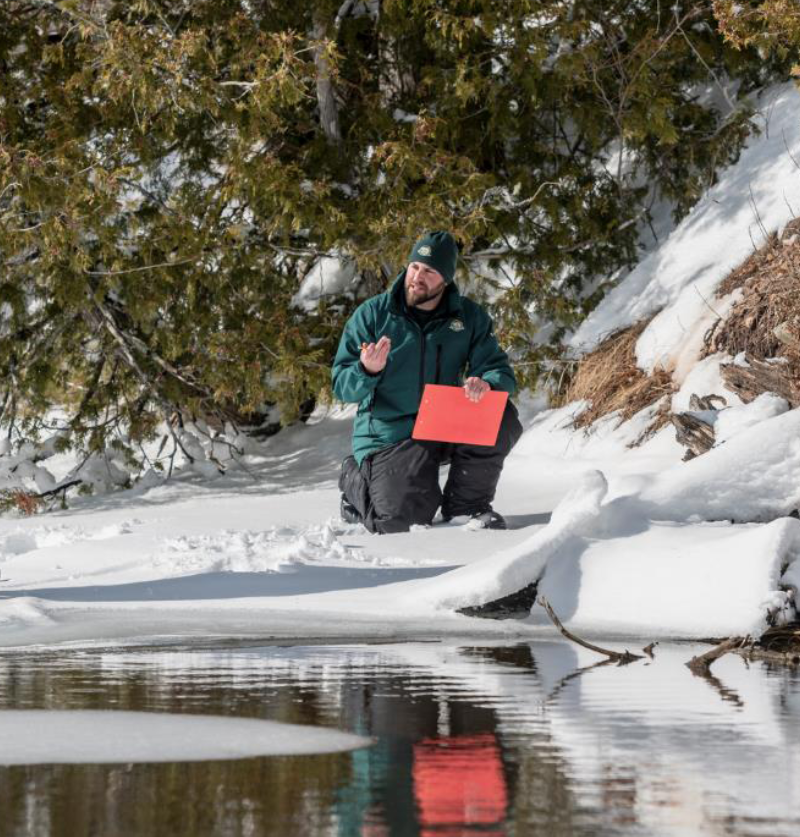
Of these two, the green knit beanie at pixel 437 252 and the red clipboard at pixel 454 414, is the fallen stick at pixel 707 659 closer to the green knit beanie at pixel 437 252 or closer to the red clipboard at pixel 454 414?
the red clipboard at pixel 454 414

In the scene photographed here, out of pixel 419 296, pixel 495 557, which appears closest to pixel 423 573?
pixel 495 557

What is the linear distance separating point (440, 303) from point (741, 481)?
211 centimetres

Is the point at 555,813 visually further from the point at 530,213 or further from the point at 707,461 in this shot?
the point at 530,213

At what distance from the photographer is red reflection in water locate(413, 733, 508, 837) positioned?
9.65 ft

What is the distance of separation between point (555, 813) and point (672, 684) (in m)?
1.85

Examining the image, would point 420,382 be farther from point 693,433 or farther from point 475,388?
point 693,433

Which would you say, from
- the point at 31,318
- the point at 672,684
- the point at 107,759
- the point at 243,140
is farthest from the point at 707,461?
the point at 31,318

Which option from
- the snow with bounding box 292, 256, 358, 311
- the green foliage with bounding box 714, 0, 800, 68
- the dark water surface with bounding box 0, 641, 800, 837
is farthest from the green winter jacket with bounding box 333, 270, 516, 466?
the snow with bounding box 292, 256, 358, 311

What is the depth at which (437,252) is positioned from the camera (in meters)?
8.84

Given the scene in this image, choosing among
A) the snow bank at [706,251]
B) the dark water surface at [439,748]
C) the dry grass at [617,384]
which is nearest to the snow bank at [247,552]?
the dark water surface at [439,748]

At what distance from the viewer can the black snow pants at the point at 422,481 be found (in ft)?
29.3

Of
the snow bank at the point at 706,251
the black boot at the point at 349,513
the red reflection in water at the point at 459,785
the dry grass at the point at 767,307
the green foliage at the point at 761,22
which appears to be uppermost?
the green foliage at the point at 761,22

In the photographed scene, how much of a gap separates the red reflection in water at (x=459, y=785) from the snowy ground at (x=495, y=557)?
6.93ft

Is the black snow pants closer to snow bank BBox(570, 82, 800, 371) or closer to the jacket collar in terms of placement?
the jacket collar
